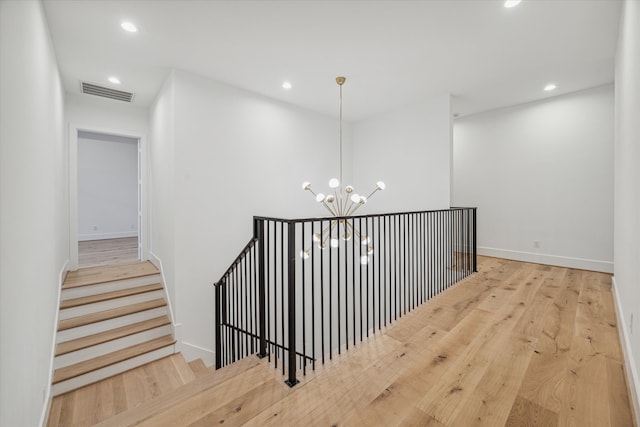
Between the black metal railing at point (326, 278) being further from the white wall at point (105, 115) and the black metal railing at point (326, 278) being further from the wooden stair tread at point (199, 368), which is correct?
the white wall at point (105, 115)

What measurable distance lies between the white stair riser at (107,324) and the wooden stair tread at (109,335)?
0.04m

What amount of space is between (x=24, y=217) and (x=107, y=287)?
8.43 feet

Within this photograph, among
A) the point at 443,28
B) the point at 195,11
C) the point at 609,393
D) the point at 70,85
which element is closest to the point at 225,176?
the point at 195,11

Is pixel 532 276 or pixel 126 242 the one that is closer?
pixel 532 276

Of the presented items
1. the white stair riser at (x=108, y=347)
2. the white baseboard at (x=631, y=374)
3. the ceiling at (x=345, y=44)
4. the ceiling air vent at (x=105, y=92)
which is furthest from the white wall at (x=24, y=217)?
the white baseboard at (x=631, y=374)

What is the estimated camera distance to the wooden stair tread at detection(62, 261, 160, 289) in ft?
12.6

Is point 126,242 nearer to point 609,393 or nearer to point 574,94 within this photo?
point 609,393

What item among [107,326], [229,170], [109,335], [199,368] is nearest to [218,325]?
[199,368]

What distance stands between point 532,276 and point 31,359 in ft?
19.2

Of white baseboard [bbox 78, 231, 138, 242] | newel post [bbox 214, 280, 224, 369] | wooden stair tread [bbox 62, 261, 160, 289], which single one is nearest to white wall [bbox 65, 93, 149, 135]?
wooden stair tread [bbox 62, 261, 160, 289]

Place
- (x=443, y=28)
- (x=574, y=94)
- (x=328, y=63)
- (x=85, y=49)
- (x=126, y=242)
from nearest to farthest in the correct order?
(x=443, y=28)
(x=85, y=49)
(x=328, y=63)
(x=574, y=94)
(x=126, y=242)

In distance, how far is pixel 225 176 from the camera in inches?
163

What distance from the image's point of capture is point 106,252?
5.90 m

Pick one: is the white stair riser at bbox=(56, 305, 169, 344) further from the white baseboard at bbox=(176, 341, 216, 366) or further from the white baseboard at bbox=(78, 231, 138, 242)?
the white baseboard at bbox=(78, 231, 138, 242)
